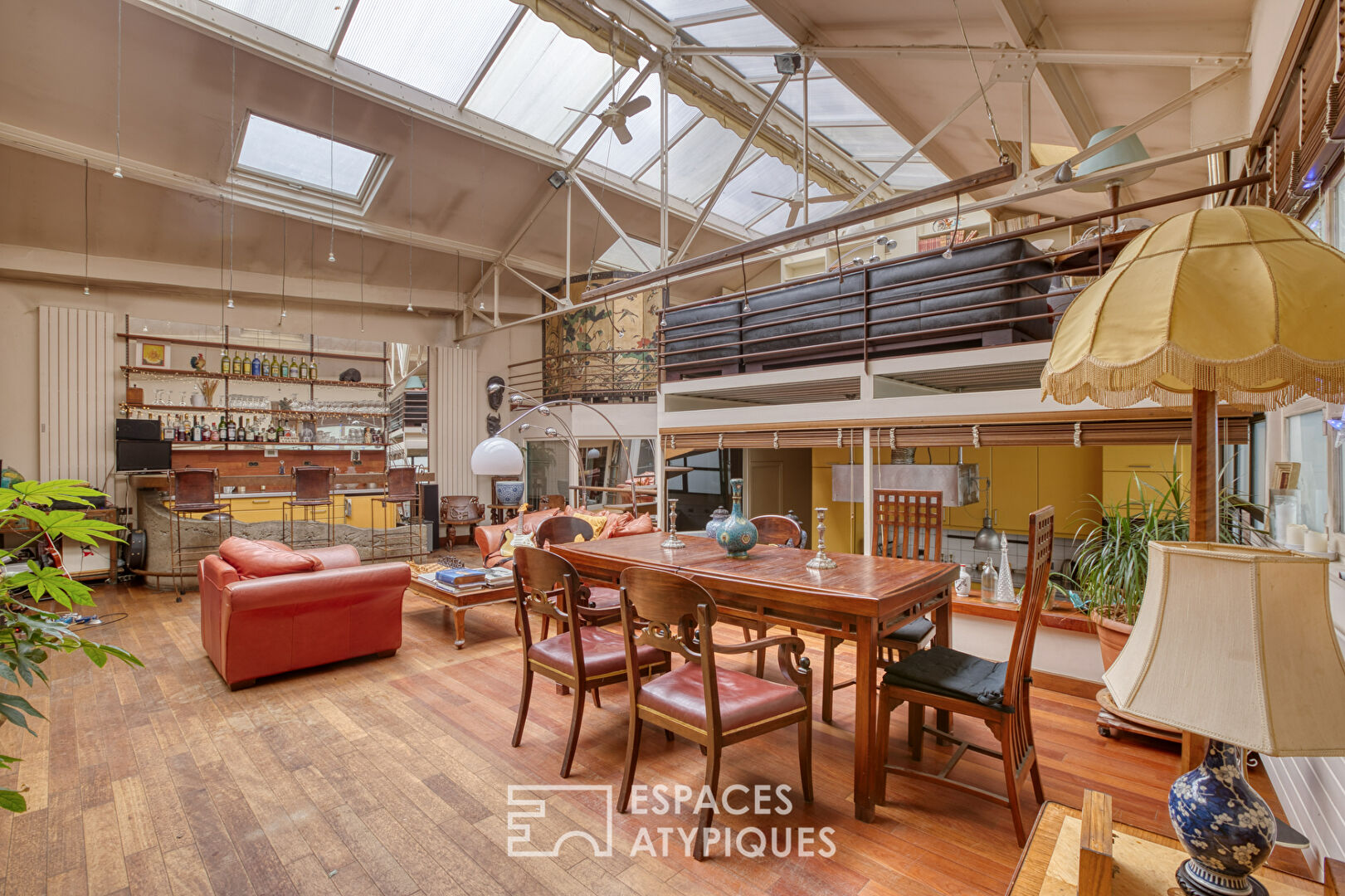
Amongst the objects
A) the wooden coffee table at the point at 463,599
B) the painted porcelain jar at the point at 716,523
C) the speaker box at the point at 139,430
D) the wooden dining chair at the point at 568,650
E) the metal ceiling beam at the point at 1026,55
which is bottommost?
the wooden coffee table at the point at 463,599

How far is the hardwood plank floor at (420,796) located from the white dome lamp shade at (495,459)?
54.8 inches

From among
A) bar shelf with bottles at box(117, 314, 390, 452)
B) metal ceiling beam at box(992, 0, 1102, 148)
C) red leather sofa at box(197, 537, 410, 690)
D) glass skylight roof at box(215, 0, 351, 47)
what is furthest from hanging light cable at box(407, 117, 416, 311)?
metal ceiling beam at box(992, 0, 1102, 148)

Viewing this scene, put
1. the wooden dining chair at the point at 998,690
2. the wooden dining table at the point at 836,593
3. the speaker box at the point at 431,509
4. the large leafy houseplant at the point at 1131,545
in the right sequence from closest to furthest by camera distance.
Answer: the wooden dining chair at the point at 998,690 < the wooden dining table at the point at 836,593 < the large leafy houseplant at the point at 1131,545 < the speaker box at the point at 431,509

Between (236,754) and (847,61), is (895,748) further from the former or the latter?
(847,61)

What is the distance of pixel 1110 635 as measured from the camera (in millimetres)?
3105

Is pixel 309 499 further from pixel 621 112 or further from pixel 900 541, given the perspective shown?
pixel 900 541

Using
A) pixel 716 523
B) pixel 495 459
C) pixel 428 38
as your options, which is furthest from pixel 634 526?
pixel 428 38

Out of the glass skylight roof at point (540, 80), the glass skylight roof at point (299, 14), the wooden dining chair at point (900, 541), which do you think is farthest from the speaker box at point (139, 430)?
the wooden dining chair at point (900, 541)

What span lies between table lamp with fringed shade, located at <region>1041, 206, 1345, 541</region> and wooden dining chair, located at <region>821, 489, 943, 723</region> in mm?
2057

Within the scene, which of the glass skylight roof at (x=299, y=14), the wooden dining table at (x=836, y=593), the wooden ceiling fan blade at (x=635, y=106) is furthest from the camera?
the wooden ceiling fan blade at (x=635, y=106)

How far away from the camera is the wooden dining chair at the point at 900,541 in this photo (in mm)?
Result: 3211

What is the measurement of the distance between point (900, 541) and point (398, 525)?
735 centimetres

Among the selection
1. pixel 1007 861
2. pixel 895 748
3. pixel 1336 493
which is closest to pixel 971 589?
pixel 895 748

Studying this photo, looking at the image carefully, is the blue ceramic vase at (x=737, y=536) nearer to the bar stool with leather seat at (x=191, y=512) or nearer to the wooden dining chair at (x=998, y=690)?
the wooden dining chair at (x=998, y=690)
